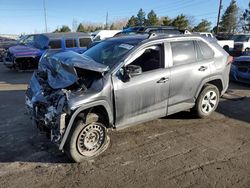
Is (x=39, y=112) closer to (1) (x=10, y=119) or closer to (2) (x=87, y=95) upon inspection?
(2) (x=87, y=95)

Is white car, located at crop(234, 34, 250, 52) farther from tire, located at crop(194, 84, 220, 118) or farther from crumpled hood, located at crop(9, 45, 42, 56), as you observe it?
tire, located at crop(194, 84, 220, 118)

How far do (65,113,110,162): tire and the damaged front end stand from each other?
0.24 m

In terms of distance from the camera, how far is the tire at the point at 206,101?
5652mm

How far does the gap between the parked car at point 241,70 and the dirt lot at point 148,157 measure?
3.61m

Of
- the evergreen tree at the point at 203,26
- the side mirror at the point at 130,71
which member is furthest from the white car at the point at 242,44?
the evergreen tree at the point at 203,26

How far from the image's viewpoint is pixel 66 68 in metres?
4.13

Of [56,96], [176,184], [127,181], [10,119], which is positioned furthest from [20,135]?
[176,184]

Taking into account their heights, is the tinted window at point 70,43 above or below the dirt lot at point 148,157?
above

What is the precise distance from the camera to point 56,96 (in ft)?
12.7

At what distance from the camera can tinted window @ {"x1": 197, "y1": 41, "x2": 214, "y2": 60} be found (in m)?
5.49

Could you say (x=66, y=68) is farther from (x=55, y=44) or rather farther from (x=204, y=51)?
→ (x=55, y=44)

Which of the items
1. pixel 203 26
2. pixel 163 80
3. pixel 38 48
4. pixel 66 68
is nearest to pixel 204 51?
pixel 163 80

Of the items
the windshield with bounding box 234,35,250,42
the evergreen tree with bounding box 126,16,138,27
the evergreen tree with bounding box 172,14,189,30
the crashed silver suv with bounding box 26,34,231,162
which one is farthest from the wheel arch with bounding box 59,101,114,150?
the evergreen tree with bounding box 126,16,138,27

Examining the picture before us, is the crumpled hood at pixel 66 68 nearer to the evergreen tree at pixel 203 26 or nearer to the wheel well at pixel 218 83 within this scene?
the wheel well at pixel 218 83
